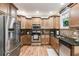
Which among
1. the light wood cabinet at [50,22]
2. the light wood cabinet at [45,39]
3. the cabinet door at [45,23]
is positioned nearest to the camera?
the light wood cabinet at [45,39]

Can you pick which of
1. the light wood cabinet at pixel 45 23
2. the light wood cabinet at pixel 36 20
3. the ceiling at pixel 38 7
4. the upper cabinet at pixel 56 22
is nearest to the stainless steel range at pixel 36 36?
the light wood cabinet at pixel 36 20

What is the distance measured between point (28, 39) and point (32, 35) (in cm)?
33

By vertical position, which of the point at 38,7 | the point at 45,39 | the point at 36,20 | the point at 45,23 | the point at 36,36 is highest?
the point at 38,7

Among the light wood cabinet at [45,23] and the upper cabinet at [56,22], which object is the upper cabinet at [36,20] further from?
the upper cabinet at [56,22]

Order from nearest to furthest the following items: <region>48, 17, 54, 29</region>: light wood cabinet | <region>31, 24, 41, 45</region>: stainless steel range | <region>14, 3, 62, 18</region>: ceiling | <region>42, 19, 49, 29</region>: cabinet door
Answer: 1. <region>14, 3, 62, 18</region>: ceiling
2. <region>31, 24, 41, 45</region>: stainless steel range
3. <region>48, 17, 54, 29</region>: light wood cabinet
4. <region>42, 19, 49, 29</region>: cabinet door

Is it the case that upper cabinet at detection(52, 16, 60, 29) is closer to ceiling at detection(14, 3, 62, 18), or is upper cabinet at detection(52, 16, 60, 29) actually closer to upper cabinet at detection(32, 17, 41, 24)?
upper cabinet at detection(32, 17, 41, 24)

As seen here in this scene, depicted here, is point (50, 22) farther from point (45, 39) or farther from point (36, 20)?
point (45, 39)

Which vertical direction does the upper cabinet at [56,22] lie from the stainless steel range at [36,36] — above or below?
above

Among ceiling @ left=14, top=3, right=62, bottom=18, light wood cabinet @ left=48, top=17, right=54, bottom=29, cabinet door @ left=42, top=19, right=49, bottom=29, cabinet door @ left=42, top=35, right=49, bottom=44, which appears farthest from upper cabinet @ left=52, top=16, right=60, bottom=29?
ceiling @ left=14, top=3, right=62, bottom=18

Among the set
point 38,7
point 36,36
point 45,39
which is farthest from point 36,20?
point 38,7

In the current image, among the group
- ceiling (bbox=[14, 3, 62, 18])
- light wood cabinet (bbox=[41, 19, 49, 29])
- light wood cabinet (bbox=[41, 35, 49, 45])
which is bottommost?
light wood cabinet (bbox=[41, 35, 49, 45])

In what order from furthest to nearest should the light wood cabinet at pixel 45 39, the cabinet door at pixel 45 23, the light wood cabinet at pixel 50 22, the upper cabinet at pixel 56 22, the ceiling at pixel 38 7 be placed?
1. the cabinet door at pixel 45 23
2. the light wood cabinet at pixel 50 22
3. the light wood cabinet at pixel 45 39
4. the upper cabinet at pixel 56 22
5. the ceiling at pixel 38 7

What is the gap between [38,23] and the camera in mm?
7148

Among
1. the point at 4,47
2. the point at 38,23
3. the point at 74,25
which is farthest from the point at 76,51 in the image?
the point at 38,23
